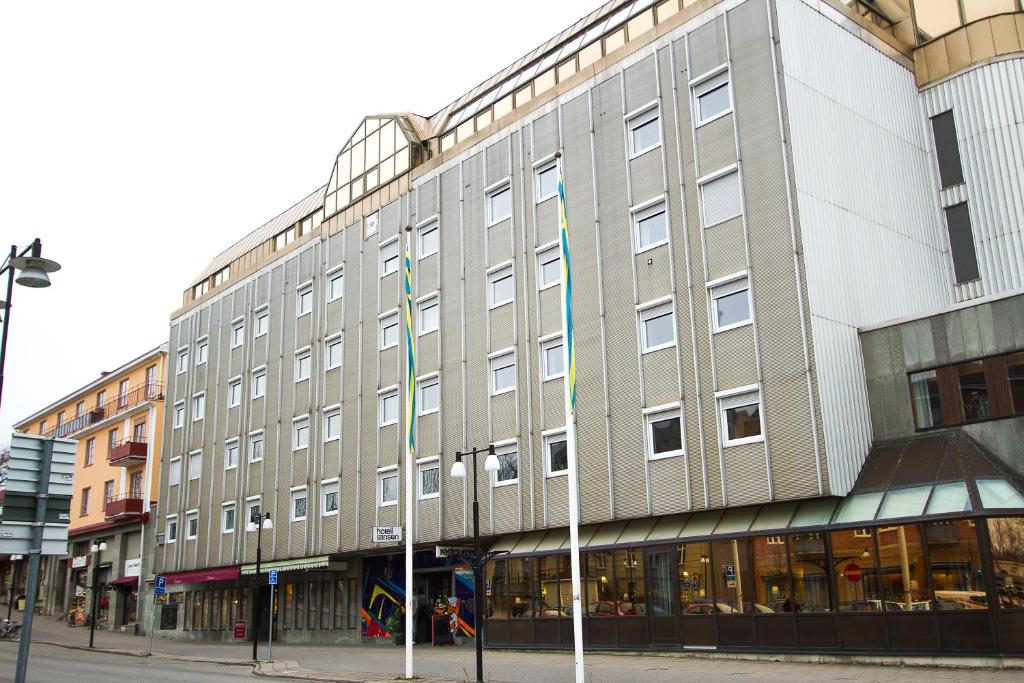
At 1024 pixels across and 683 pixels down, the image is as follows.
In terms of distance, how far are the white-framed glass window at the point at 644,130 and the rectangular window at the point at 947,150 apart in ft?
30.5

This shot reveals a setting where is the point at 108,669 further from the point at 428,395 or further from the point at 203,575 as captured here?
the point at 203,575

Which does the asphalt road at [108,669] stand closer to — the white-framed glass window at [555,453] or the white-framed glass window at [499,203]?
the white-framed glass window at [555,453]

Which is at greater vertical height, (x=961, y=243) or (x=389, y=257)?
(x=389, y=257)

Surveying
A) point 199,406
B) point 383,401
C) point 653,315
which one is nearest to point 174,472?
point 199,406

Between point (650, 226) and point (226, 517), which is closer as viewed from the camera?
point (650, 226)

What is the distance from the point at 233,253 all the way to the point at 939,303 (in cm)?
3994

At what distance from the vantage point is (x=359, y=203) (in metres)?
43.2

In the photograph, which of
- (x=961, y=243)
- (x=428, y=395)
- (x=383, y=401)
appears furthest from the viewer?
(x=383, y=401)

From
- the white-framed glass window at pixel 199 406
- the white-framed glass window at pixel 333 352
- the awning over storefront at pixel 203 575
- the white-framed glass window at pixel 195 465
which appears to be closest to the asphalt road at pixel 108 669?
the awning over storefront at pixel 203 575

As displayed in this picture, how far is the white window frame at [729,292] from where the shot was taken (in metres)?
26.4

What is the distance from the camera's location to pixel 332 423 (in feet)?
137

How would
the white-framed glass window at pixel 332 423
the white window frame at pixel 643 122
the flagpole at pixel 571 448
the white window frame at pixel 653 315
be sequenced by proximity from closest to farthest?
the flagpole at pixel 571 448 → the white window frame at pixel 653 315 → the white window frame at pixel 643 122 → the white-framed glass window at pixel 332 423

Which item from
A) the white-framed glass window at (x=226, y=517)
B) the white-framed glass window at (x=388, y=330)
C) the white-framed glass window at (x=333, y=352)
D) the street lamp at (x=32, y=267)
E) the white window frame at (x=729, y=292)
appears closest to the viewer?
the street lamp at (x=32, y=267)

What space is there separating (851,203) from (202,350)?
37.4 meters
